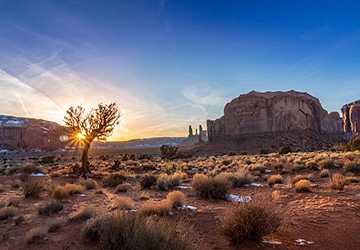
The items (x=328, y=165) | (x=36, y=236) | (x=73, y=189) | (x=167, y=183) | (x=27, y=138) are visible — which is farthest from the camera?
(x=27, y=138)

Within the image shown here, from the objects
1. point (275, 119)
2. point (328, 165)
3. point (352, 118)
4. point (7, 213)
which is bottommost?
point (7, 213)

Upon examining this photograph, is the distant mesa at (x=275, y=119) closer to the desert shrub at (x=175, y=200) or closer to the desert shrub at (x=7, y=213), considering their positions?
the desert shrub at (x=175, y=200)

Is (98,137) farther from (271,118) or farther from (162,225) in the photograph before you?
(271,118)

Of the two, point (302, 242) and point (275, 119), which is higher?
point (275, 119)

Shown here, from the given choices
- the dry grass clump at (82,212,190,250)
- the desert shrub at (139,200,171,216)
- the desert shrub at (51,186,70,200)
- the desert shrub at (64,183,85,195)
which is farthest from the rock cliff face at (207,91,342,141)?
the dry grass clump at (82,212,190,250)

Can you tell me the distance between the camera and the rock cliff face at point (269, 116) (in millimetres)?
101750

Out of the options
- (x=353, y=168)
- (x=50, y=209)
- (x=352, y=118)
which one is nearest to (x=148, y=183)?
(x=50, y=209)

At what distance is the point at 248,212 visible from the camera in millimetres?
A: 6828

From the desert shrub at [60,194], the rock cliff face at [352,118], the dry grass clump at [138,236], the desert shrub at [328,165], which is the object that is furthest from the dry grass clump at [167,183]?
the rock cliff face at [352,118]

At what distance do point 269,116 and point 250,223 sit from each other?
100 m

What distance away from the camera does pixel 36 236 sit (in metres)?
7.36

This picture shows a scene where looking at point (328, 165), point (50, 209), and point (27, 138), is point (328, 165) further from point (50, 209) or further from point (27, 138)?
point (27, 138)

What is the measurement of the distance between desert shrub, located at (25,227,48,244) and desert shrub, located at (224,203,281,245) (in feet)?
14.5

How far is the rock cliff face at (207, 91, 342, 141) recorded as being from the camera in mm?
101750
